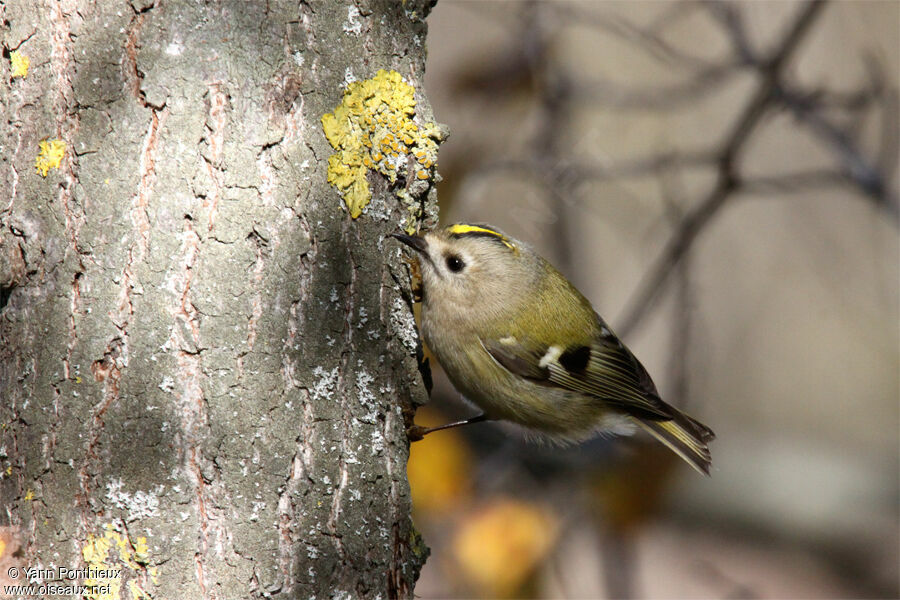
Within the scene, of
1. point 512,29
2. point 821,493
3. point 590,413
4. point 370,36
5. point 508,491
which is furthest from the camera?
point 821,493

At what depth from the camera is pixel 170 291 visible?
1691 mm

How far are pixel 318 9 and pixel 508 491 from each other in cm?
353

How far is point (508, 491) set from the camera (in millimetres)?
4828

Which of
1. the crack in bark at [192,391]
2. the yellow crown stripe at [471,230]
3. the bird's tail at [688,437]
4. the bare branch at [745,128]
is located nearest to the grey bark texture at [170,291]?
the crack in bark at [192,391]

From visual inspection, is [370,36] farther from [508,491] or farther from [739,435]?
[739,435]

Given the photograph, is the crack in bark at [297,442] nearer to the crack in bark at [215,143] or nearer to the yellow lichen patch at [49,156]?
the crack in bark at [215,143]

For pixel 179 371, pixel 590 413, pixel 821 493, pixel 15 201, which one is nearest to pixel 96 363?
pixel 179 371

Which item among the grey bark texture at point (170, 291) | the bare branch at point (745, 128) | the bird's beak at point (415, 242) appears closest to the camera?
the grey bark texture at point (170, 291)

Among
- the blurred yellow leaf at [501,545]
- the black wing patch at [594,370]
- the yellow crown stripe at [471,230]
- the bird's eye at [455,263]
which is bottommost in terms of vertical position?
the blurred yellow leaf at [501,545]

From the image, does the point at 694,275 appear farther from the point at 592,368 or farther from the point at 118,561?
the point at 118,561

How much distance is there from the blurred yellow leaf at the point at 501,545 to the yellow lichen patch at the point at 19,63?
3125mm

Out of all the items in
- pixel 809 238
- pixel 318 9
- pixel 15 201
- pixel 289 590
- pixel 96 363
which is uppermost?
pixel 809 238

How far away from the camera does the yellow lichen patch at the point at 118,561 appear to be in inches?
66.9

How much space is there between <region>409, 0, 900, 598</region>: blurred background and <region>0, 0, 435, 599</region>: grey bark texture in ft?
7.38
